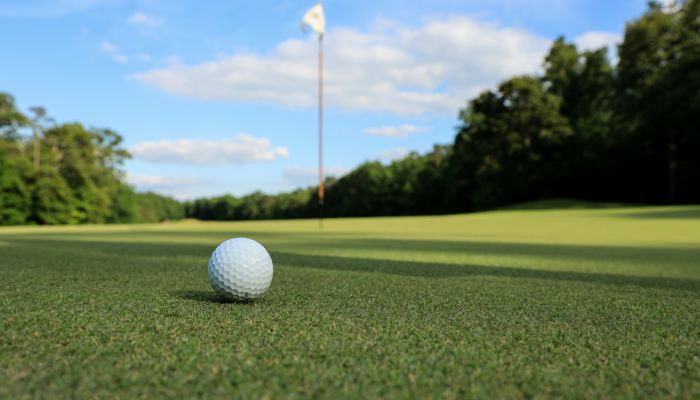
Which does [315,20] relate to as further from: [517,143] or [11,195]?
[11,195]

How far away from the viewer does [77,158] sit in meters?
44.9

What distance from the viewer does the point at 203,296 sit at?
3.23 m

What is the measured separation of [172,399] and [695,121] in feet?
118

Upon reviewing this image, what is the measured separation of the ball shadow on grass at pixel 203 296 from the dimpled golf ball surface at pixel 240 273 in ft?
0.10

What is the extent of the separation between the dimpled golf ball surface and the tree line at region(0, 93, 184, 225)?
4230 cm

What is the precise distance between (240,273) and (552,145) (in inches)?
1540

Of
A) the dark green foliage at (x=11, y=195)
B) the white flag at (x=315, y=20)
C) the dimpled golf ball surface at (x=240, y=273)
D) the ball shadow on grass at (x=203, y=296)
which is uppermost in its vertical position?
the white flag at (x=315, y=20)

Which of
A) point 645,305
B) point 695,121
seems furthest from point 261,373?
point 695,121

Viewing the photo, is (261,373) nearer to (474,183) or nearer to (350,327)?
(350,327)

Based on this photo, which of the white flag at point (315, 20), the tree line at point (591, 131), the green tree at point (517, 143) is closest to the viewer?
the white flag at point (315, 20)

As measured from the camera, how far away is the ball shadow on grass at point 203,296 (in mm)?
3061

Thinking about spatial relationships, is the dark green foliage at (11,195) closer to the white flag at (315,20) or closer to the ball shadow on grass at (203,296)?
the white flag at (315,20)

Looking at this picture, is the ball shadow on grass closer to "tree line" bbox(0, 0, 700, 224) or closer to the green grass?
the green grass

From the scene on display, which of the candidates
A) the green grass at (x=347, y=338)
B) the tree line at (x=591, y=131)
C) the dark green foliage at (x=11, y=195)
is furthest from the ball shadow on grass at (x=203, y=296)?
the dark green foliage at (x=11, y=195)
